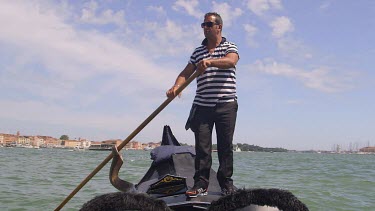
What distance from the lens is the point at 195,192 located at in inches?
107

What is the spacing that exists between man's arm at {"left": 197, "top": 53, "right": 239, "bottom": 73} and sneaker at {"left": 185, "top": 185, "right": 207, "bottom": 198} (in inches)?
29.1

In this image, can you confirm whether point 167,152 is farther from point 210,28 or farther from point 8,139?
point 8,139

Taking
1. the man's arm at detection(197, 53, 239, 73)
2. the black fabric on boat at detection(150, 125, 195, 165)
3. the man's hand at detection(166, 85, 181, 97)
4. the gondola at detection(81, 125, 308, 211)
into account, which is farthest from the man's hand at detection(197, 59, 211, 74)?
the black fabric on boat at detection(150, 125, 195, 165)

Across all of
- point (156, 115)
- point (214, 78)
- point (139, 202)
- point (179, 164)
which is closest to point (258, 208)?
point (139, 202)

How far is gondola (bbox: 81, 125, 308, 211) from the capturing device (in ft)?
4.96

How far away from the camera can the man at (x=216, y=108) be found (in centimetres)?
297

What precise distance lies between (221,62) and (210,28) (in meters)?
0.36

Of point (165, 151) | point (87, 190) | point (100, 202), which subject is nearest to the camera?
point (100, 202)

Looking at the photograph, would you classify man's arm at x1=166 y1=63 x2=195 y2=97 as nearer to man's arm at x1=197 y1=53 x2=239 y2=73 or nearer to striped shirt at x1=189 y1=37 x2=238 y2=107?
striped shirt at x1=189 y1=37 x2=238 y2=107

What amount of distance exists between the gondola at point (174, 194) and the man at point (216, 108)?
171mm

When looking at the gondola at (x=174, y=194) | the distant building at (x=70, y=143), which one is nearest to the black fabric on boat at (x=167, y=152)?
the gondola at (x=174, y=194)

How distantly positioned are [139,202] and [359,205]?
6.44 meters

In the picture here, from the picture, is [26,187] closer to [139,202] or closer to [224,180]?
[224,180]

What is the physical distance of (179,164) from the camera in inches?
145
